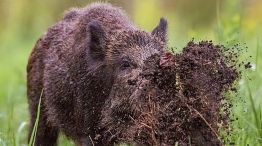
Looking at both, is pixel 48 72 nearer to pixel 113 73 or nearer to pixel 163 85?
pixel 113 73

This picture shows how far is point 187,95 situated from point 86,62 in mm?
1751

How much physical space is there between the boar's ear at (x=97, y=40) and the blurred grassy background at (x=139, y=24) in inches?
48.3

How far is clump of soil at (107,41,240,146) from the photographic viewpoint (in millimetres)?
4723

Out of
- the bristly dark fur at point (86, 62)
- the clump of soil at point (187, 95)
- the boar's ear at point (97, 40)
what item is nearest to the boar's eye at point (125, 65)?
the bristly dark fur at point (86, 62)

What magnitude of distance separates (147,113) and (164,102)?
6.1 inches

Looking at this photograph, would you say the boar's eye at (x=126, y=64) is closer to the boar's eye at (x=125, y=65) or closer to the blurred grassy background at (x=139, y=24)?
the boar's eye at (x=125, y=65)

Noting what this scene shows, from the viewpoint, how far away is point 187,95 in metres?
4.75

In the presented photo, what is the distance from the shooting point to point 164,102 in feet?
15.7

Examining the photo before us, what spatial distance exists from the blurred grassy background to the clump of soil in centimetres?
134

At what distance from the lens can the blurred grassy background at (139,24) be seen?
8375mm

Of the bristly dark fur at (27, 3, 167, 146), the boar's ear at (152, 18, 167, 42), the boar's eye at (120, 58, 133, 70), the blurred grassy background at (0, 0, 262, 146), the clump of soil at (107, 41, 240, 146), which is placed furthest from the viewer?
the blurred grassy background at (0, 0, 262, 146)

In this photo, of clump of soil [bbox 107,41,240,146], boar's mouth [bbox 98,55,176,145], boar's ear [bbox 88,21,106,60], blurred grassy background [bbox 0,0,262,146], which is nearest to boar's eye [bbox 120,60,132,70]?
boar's mouth [bbox 98,55,176,145]

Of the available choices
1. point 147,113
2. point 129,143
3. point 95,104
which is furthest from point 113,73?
point 147,113

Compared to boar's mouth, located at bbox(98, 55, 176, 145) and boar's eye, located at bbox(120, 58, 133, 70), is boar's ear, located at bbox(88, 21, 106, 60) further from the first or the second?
boar's mouth, located at bbox(98, 55, 176, 145)
